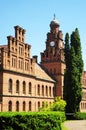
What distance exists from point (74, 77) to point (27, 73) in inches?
402

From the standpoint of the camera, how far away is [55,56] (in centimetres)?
7356

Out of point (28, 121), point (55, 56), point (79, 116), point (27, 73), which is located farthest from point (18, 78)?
point (28, 121)

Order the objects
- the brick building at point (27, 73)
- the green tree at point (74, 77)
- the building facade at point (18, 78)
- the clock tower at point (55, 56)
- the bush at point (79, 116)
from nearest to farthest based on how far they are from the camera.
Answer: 1. the building facade at point (18, 78)
2. the brick building at point (27, 73)
3. the bush at point (79, 116)
4. the green tree at point (74, 77)
5. the clock tower at point (55, 56)

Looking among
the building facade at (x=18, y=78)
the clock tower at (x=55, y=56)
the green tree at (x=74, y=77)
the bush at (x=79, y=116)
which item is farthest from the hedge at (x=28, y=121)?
the clock tower at (x=55, y=56)

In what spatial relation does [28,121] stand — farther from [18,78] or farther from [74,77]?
[74,77]

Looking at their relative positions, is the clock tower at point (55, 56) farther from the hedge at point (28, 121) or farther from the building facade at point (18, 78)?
the hedge at point (28, 121)

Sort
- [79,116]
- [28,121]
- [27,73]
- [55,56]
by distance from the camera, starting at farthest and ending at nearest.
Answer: [55,56], [79,116], [27,73], [28,121]

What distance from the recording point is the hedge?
26328 mm

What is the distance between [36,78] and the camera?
2440 inches

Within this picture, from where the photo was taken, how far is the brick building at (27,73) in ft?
162

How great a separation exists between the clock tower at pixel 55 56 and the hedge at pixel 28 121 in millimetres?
41570

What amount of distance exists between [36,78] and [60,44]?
15.1 m

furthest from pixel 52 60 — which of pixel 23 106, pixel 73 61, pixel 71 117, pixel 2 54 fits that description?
pixel 2 54

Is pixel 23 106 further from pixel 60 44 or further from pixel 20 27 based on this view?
pixel 60 44
